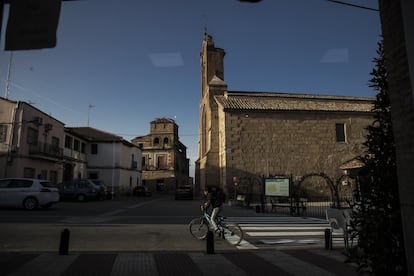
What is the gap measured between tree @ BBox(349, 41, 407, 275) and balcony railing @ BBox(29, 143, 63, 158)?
28060 millimetres

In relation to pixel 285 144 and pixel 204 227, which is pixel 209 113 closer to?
pixel 285 144

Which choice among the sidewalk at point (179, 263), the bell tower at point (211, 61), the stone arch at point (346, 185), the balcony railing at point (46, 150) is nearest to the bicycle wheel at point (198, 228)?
the sidewalk at point (179, 263)

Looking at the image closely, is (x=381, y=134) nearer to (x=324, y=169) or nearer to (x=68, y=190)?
(x=68, y=190)

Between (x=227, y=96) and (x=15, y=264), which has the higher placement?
(x=227, y=96)

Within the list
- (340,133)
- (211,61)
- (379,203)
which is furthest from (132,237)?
(211,61)

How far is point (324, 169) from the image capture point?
99.8ft

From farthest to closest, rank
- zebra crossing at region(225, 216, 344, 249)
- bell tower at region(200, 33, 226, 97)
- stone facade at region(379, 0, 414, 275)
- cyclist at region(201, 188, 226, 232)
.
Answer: bell tower at region(200, 33, 226, 97) < cyclist at region(201, 188, 226, 232) < zebra crossing at region(225, 216, 344, 249) < stone facade at region(379, 0, 414, 275)

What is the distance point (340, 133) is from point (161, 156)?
3572 centimetres

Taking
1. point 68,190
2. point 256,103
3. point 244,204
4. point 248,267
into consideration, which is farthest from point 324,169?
point 248,267

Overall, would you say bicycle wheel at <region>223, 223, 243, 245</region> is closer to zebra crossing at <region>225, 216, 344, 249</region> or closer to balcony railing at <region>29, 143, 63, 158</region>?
zebra crossing at <region>225, 216, 344, 249</region>

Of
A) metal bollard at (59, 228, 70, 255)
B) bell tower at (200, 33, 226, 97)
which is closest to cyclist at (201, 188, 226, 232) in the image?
metal bollard at (59, 228, 70, 255)

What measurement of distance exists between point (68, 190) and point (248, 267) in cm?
2279

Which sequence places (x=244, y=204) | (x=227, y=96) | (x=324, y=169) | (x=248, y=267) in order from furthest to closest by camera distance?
1. (x=227, y=96)
2. (x=324, y=169)
3. (x=244, y=204)
4. (x=248, y=267)

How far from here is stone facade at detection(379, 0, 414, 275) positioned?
3156 millimetres
